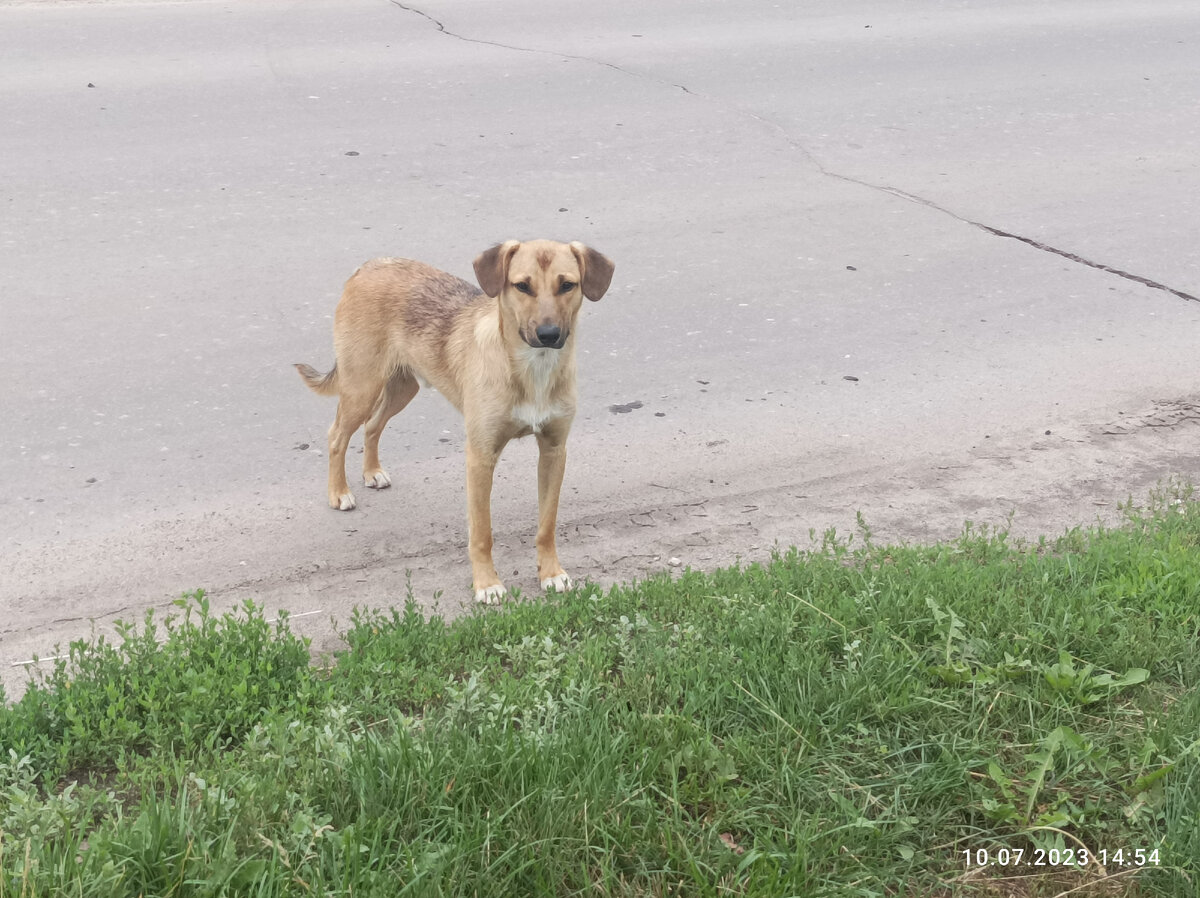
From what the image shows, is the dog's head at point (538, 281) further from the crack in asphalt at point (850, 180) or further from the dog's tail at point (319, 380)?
the crack in asphalt at point (850, 180)

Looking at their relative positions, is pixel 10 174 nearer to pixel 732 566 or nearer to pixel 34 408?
pixel 34 408

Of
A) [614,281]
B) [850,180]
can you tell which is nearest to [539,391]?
[614,281]

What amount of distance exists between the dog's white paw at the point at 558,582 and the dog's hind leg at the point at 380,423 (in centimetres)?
107

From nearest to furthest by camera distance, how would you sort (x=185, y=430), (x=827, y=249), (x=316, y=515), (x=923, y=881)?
(x=923, y=881), (x=316, y=515), (x=185, y=430), (x=827, y=249)

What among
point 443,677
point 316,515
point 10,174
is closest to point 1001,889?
point 443,677

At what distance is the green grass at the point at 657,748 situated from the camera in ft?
8.69

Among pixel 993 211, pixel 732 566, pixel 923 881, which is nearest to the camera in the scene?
pixel 923 881

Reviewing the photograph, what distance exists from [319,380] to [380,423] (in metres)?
0.35

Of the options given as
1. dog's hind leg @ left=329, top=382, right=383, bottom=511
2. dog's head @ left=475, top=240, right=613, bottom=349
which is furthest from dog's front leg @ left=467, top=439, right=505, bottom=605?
dog's hind leg @ left=329, top=382, right=383, bottom=511

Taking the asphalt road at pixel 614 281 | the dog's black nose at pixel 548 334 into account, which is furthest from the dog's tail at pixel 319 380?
the dog's black nose at pixel 548 334

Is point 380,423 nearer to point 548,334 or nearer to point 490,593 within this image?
point 490,593

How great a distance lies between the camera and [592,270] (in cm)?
451

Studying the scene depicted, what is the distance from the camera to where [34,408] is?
17.8 feet

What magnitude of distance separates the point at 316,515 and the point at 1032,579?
114 inches
